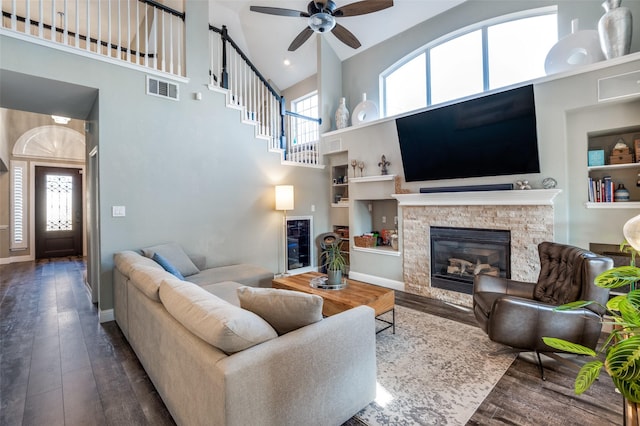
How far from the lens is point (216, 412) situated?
119cm

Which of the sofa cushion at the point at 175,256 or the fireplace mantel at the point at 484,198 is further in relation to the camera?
the sofa cushion at the point at 175,256

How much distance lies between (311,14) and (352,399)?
3739 millimetres

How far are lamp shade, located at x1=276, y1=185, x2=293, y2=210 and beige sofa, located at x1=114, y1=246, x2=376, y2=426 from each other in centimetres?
287

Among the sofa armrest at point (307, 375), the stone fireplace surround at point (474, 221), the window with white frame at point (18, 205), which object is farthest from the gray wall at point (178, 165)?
the window with white frame at point (18, 205)

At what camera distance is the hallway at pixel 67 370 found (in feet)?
6.01

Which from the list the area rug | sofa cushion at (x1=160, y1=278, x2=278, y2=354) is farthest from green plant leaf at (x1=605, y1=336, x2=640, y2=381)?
the area rug

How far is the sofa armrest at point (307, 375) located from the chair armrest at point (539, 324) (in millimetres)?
1213

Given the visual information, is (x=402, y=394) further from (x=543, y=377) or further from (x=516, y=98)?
(x=516, y=98)

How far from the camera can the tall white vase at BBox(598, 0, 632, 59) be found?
2812 millimetres

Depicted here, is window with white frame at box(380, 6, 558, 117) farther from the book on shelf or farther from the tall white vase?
the book on shelf

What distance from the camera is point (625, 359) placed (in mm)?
724

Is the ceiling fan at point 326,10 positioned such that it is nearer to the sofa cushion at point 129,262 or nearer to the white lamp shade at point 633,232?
the sofa cushion at point 129,262

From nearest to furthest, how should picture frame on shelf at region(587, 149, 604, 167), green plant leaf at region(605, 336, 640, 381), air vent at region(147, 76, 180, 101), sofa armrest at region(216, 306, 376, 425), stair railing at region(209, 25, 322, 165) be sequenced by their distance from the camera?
green plant leaf at region(605, 336, 640, 381), sofa armrest at region(216, 306, 376, 425), picture frame on shelf at region(587, 149, 604, 167), air vent at region(147, 76, 180, 101), stair railing at region(209, 25, 322, 165)

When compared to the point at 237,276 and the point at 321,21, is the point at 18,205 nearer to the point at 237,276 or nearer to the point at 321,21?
the point at 237,276
